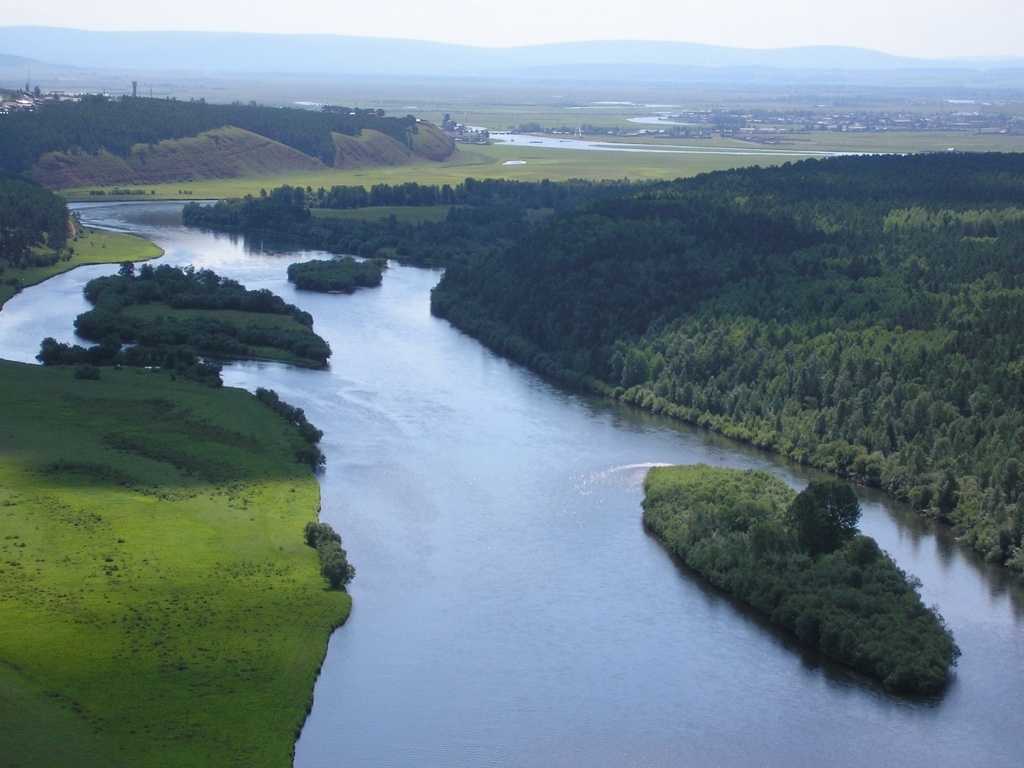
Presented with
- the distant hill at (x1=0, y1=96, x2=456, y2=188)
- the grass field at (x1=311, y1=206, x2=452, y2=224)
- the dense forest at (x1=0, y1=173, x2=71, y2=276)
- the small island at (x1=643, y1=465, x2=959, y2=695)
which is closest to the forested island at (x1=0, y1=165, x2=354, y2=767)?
the small island at (x1=643, y1=465, x2=959, y2=695)

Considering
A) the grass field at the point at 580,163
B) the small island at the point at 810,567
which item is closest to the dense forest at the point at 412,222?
the grass field at the point at 580,163

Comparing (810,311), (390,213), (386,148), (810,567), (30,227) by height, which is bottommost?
(810,567)

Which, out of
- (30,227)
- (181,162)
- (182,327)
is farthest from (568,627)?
(181,162)

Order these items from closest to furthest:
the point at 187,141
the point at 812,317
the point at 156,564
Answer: the point at 156,564, the point at 812,317, the point at 187,141

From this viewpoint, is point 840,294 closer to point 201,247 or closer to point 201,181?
point 201,247

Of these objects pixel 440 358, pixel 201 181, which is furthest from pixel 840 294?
pixel 201 181

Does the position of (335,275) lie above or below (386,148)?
below

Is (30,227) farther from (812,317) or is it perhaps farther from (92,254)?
(812,317)
